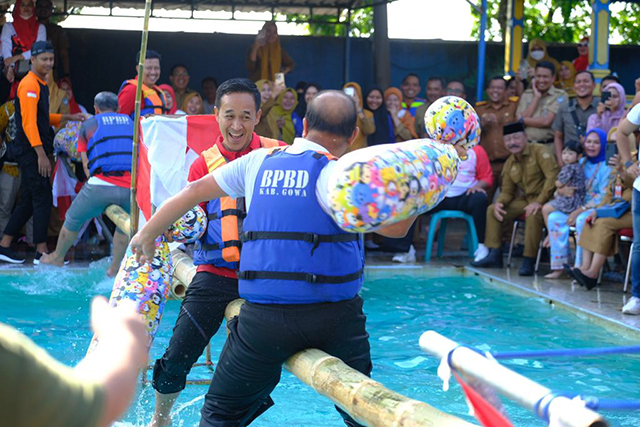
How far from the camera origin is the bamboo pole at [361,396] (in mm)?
2789

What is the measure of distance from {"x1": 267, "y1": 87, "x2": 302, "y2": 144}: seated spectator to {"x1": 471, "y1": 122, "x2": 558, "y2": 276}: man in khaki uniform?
9.85 ft

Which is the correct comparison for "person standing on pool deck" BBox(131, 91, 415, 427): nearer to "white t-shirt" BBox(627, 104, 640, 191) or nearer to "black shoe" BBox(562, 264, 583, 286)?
"white t-shirt" BBox(627, 104, 640, 191)

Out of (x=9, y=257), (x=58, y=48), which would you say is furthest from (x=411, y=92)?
(x=9, y=257)

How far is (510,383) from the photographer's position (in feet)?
8.16

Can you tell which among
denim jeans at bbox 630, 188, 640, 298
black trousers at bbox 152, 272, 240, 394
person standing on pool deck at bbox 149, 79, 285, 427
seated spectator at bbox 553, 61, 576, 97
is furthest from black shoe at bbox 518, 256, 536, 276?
black trousers at bbox 152, 272, 240, 394

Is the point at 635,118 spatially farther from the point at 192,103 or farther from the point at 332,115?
the point at 192,103

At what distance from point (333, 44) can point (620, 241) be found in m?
8.15

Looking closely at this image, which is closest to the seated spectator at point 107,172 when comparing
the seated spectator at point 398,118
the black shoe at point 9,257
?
the black shoe at point 9,257

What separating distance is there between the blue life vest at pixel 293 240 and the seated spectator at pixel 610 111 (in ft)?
25.4

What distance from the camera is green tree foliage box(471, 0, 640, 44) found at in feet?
82.4

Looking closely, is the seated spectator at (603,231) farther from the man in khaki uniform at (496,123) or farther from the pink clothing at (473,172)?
the man in khaki uniform at (496,123)

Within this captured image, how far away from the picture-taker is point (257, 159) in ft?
12.0

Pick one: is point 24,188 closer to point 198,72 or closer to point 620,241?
point 198,72

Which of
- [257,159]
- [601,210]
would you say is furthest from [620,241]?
[257,159]
